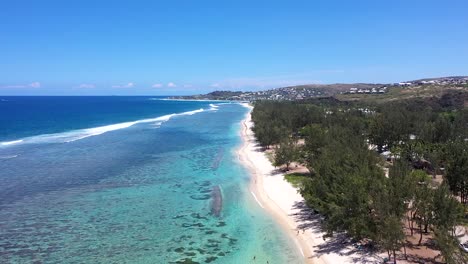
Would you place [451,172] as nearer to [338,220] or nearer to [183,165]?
[338,220]

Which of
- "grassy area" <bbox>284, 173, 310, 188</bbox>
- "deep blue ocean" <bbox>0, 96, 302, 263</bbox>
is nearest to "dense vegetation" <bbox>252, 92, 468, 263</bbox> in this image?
"grassy area" <bbox>284, 173, 310, 188</bbox>

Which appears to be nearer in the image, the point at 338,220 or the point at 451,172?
the point at 338,220

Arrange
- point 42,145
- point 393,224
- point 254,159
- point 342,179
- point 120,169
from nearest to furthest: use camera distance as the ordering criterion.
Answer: point 393,224
point 342,179
point 120,169
point 254,159
point 42,145

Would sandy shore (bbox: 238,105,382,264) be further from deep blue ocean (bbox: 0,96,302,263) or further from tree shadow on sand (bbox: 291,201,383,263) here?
deep blue ocean (bbox: 0,96,302,263)

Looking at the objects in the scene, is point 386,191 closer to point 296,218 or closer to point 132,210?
point 296,218

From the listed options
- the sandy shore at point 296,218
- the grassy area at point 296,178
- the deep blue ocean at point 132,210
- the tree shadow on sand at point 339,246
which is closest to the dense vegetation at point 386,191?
the tree shadow on sand at point 339,246

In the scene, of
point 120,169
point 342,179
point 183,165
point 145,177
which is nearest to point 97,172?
point 120,169

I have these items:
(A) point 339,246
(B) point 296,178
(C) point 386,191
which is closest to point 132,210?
(B) point 296,178
